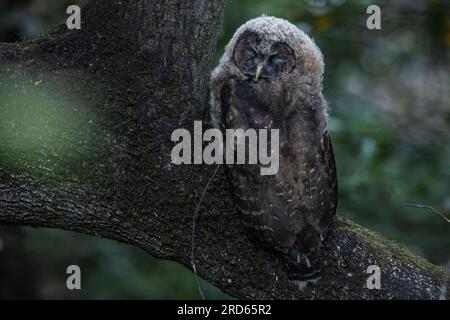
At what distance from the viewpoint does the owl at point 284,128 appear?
3338 millimetres

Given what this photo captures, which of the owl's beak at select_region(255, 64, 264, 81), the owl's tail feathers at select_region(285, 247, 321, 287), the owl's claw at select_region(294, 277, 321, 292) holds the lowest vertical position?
the owl's claw at select_region(294, 277, 321, 292)

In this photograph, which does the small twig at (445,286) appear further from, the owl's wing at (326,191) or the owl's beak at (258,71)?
the owl's beak at (258,71)

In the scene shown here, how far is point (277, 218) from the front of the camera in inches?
131

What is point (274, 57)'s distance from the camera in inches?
143

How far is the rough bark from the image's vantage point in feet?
10.8

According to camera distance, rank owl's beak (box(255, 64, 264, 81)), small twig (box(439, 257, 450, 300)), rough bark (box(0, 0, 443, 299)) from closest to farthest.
Result: small twig (box(439, 257, 450, 300)) < rough bark (box(0, 0, 443, 299)) < owl's beak (box(255, 64, 264, 81))

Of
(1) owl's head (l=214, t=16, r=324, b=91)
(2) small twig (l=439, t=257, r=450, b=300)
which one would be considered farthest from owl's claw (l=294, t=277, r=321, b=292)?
(1) owl's head (l=214, t=16, r=324, b=91)

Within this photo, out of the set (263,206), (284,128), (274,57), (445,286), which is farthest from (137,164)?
(445,286)

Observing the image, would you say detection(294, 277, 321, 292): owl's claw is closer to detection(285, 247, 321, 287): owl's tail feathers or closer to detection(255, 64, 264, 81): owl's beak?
detection(285, 247, 321, 287): owl's tail feathers

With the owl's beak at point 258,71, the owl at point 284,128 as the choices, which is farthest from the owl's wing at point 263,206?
the owl's beak at point 258,71

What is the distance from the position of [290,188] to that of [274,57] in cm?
74

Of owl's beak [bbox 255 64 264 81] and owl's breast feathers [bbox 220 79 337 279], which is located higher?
owl's beak [bbox 255 64 264 81]

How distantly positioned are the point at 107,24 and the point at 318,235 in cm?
150

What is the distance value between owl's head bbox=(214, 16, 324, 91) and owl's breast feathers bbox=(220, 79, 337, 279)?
20 cm
